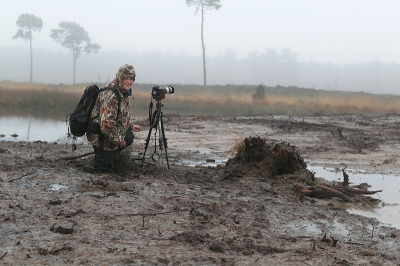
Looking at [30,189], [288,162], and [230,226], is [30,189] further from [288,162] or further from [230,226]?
[288,162]

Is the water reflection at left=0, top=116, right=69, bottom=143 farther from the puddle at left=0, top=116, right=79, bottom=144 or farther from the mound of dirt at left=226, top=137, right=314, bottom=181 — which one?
the mound of dirt at left=226, top=137, right=314, bottom=181

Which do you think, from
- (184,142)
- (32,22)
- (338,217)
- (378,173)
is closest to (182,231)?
(338,217)

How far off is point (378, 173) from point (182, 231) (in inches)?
215

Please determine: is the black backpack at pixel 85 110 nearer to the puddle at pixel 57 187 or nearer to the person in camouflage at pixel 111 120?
the person in camouflage at pixel 111 120

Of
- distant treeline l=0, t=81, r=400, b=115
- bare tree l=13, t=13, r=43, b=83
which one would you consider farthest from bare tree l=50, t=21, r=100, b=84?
distant treeline l=0, t=81, r=400, b=115

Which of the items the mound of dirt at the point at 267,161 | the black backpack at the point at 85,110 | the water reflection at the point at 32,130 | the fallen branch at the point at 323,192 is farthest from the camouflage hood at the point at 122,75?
the water reflection at the point at 32,130

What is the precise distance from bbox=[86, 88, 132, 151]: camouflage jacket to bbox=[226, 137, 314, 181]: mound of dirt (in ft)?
5.79

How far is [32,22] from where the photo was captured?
63.8 metres

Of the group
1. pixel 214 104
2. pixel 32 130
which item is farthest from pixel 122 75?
pixel 214 104

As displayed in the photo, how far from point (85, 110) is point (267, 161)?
117 inches

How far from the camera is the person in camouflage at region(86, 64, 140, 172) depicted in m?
5.48

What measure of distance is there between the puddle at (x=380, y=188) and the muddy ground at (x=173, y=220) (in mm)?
290

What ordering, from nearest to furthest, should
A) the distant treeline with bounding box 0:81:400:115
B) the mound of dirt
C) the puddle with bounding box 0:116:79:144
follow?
the mound of dirt < the puddle with bounding box 0:116:79:144 < the distant treeline with bounding box 0:81:400:115

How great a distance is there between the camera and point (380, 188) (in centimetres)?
652
